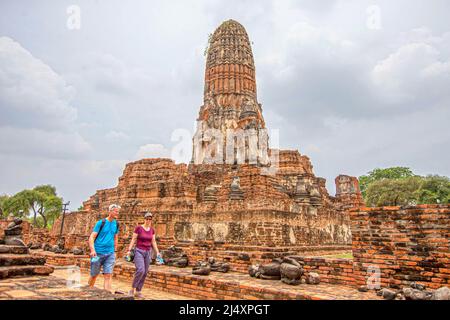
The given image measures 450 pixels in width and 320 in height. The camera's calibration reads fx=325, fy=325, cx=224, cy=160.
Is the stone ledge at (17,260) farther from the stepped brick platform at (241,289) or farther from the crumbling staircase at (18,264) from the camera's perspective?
the stepped brick platform at (241,289)

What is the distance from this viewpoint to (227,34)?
2841 centimetres

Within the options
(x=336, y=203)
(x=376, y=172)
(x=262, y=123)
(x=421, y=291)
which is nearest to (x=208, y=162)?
(x=262, y=123)

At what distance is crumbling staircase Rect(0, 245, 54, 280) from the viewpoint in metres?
5.09

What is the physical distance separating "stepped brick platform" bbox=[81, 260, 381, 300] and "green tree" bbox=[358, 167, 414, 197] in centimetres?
3655

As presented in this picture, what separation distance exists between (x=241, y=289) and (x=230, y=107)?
21213mm

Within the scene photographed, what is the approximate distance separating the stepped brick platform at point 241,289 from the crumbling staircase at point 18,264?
2.42 meters

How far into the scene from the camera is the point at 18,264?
5.44 meters

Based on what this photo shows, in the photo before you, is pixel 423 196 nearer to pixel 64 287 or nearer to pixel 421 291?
pixel 421 291

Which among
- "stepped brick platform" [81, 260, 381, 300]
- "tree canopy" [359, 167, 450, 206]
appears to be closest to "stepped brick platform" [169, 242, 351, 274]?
"stepped brick platform" [81, 260, 381, 300]

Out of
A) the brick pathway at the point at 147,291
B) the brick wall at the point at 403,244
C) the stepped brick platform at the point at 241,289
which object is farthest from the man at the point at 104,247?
the brick wall at the point at 403,244

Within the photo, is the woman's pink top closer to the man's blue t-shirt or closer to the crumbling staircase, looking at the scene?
the man's blue t-shirt

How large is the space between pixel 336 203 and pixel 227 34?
1724 centimetres

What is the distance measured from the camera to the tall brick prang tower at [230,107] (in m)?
22.6

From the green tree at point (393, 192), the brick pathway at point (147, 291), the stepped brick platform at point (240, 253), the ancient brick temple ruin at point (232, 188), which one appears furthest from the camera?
the green tree at point (393, 192)
